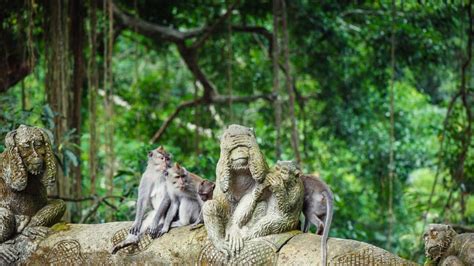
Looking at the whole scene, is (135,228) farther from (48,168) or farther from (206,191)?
(48,168)

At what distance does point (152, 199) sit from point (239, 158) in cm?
104

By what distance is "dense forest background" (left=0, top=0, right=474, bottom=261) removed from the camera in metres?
11.1

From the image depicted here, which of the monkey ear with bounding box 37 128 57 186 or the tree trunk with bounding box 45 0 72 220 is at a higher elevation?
the tree trunk with bounding box 45 0 72 220

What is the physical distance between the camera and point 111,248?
6727mm

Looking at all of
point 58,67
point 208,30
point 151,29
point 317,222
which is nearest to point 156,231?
point 317,222

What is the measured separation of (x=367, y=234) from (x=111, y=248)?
25.9ft

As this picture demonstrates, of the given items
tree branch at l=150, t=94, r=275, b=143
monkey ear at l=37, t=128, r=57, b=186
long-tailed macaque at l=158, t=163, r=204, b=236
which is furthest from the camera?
tree branch at l=150, t=94, r=275, b=143

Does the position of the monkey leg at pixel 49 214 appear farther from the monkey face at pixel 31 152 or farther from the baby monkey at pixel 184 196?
the baby monkey at pixel 184 196

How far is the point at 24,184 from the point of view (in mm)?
6902

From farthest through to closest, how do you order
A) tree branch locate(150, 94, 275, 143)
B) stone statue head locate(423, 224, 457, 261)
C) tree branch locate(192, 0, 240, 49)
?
1. tree branch locate(150, 94, 275, 143)
2. tree branch locate(192, 0, 240, 49)
3. stone statue head locate(423, 224, 457, 261)

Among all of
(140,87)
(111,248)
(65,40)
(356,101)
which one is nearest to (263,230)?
(111,248)

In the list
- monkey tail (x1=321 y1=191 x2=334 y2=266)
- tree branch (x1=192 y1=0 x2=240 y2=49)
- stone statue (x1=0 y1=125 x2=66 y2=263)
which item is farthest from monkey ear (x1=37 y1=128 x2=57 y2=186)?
tree branch (x1=192 y1=0 x2=240 y2=49)

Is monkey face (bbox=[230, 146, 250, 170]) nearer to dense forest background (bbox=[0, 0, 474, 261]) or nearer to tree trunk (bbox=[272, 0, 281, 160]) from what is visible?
dense forest background (bbox=[0, 0, 474, 261])

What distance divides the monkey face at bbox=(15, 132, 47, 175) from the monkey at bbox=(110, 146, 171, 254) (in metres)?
0.79
